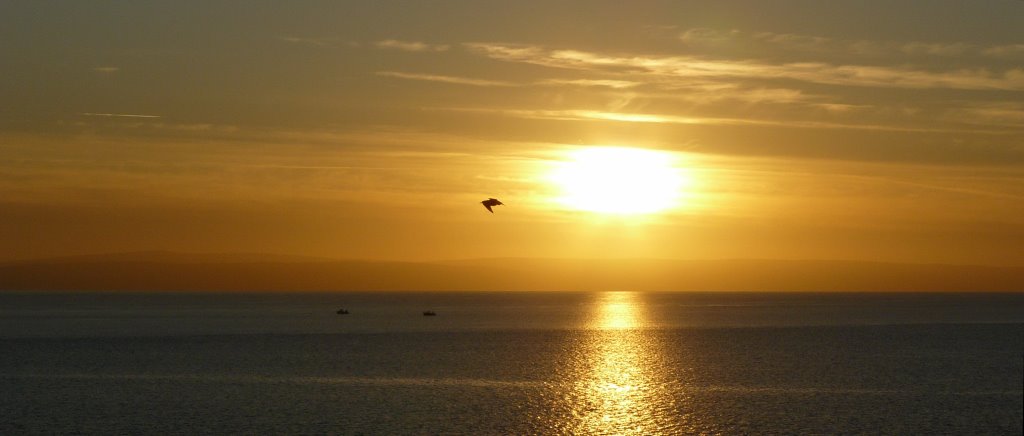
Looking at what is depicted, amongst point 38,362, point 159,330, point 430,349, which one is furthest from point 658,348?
point 159,330

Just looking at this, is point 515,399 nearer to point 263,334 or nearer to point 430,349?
point 430,349

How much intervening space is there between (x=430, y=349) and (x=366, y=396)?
35.3 m

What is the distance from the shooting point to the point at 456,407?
155 feet

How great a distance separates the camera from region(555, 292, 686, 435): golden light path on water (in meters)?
41.6

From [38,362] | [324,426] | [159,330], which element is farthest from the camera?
[159,330]

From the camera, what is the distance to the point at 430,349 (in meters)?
86.4

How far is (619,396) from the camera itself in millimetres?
51750

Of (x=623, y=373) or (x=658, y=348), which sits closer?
(x=623, y=373)

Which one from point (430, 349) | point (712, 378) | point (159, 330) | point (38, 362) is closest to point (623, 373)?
point (712, 378)

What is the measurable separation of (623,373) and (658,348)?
88.8ft

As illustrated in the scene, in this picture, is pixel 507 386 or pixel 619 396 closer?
pixel 619 396

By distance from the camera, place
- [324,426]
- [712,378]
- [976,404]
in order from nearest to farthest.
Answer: [324,426], [976,404], [712,378]

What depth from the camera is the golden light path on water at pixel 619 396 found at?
41641mm

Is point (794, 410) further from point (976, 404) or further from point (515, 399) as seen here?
point (515, 399)
